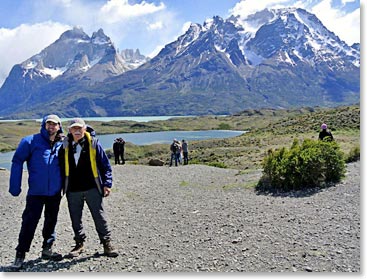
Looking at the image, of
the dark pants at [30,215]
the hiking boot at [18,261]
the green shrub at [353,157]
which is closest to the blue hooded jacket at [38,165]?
the dark pants at [30,215]

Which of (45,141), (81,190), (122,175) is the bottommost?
(122,175)

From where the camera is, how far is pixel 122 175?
1048 inches

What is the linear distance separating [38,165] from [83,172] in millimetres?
803

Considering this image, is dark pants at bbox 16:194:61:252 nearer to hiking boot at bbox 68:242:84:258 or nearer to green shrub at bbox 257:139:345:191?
hiking boot at bbox 68:242:84:258

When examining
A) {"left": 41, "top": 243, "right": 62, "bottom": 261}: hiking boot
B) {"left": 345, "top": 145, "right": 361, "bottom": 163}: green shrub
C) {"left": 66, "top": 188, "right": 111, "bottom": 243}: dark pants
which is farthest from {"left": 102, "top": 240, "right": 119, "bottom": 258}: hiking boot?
{"left": 345, "top": 145, "right": 361, "bottom": 163}: green shrub

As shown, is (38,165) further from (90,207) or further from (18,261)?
(18,261)

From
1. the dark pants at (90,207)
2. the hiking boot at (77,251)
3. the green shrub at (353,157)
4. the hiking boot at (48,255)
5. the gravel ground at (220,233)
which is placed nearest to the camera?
the gravel ground at (220,233)

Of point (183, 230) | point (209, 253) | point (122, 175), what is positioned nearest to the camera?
point (209, 253)

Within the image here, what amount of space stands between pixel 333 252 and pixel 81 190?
4.75 meters

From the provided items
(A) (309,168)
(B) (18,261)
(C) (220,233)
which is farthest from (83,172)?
(A) (309,168)

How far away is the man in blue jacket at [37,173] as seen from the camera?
7.63 metres

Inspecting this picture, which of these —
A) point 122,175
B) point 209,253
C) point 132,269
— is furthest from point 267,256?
point 122,175

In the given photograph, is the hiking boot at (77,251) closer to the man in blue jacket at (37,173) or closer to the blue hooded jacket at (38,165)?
the man in blue jacket at (37,173)

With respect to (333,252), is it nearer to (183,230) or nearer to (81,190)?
(183,230)
